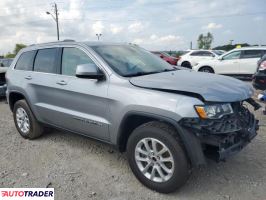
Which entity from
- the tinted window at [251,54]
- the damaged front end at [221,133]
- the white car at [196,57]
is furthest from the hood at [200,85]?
the white car at [196,57]

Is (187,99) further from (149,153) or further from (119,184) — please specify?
(119,184)

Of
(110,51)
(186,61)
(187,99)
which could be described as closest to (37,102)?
(110,51)

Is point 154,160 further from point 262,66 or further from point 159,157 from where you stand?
point 262,66

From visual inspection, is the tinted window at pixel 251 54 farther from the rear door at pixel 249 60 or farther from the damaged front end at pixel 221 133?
the damaged front end at pixel 221 133

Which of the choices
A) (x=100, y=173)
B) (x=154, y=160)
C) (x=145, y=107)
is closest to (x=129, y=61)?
(x=145, y=107)

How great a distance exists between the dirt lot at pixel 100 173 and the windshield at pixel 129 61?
1.33 metres

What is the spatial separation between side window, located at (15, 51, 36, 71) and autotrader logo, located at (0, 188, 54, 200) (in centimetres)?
227

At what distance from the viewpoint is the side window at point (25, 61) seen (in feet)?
16.5

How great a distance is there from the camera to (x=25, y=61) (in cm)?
520

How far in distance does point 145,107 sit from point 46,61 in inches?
87.7

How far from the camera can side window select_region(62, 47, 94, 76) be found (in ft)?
13.3

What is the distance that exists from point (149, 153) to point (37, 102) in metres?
2.32

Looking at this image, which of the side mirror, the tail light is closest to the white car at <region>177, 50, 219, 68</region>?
the tail light

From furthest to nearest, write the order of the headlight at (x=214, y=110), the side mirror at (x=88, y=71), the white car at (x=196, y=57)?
the white car at (x=196, y=57), the side mirror at (x=88, y=71), the headlight at (x=214, y=110)
